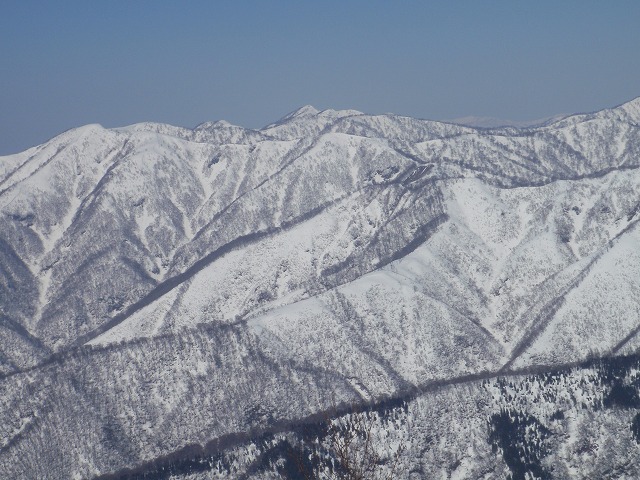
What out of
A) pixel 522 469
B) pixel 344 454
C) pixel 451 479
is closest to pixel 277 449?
pixel 451 479

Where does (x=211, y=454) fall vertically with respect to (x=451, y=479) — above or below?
above

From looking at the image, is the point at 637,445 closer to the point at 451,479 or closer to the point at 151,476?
the point at 451,479

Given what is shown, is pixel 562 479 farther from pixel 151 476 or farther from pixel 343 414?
pixel 151 476

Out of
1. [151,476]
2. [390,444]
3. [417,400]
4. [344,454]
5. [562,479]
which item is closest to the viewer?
[344,454]

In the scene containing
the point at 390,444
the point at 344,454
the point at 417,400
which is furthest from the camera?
the point at 417,400

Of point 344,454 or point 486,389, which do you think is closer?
point 344,454

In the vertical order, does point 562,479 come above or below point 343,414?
below

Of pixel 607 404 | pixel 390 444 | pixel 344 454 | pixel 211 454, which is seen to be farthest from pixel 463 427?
pixel 344 454

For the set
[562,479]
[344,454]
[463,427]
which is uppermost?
[344,454]

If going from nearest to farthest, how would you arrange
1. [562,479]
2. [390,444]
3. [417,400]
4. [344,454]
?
[344,454] → [562,479] → [390,444] → [417,400]
